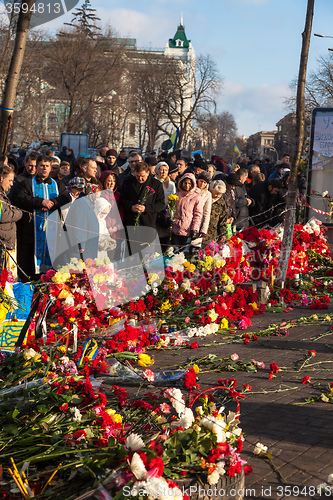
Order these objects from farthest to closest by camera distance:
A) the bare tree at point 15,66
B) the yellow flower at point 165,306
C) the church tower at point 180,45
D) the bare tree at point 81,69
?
the church tower at point 180,45, the bare tree at point 81,69, the yellow flower at point 165,306, the bare tree at point 15,66

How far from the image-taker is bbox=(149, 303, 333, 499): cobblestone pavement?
368cm

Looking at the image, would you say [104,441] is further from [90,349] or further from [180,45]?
[180,45]

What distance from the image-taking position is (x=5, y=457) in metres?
3.20

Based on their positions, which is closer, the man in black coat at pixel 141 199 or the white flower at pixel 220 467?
the white flower at pixel 220 467

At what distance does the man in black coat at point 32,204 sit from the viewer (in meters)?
8.23

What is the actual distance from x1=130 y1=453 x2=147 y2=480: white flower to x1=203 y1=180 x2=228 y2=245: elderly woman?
7.10 meters

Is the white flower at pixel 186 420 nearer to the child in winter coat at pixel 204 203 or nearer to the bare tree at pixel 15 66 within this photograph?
the bare tree at pixel 15 66

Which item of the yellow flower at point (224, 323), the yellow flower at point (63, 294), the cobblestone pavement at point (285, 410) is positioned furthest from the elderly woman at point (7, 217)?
the yellow flower at point (224, 323)

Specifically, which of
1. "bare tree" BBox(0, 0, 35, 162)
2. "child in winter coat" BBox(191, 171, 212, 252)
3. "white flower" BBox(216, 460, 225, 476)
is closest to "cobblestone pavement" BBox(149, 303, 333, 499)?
"white flower" BBox(216, 460, 225, 476)

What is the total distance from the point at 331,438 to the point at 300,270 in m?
6.65

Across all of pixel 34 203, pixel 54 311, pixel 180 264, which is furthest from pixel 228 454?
pixel 34 203

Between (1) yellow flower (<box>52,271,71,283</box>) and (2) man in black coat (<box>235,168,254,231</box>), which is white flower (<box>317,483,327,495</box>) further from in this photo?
(2) man in black coat (<box>235,168,254,231</box>)

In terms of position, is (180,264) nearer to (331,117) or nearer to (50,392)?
(50,392)

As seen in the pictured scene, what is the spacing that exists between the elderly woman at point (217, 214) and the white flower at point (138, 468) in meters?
7.10
